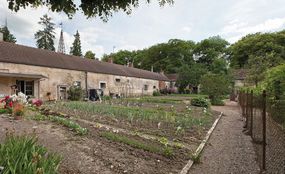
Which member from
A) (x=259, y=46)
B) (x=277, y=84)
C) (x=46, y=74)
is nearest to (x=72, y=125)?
(x=277, y=84)

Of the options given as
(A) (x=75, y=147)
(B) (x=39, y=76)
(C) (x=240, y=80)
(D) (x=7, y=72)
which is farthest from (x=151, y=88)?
(A) (x=75, y=147)

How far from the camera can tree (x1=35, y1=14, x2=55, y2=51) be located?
192 ft

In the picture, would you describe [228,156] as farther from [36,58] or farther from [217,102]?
[36,58]

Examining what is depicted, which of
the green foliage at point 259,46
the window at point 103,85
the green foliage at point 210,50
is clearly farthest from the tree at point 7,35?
the green foliage at point 259,46

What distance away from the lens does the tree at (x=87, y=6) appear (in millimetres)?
3119

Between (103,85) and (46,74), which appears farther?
(103,85)

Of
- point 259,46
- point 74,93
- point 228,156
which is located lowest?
point 228,156

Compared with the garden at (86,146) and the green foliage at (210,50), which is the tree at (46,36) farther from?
the garden at (86,146)

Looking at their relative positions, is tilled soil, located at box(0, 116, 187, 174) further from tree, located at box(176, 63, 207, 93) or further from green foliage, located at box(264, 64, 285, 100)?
tree, located at box(176, 63, 207, 93)

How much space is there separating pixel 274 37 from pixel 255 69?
23644 millimetres

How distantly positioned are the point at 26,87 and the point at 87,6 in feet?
52.6

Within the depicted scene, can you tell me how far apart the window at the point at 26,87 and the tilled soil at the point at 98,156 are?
12.7 m

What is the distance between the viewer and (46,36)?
59375 millimetres

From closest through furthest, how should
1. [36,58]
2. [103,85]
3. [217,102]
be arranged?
1. [36,58]
2. [217,102]
3. [103,85]
